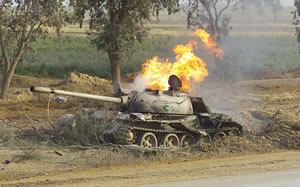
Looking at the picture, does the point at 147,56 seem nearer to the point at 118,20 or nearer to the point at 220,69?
the point at 220,69

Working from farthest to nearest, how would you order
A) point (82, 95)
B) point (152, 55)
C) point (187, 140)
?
1. point (152, 55)
2. point (187, 140)
3. point (82, 95)

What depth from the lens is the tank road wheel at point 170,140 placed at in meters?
13.9

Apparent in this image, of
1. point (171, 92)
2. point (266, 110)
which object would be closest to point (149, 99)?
point (171, 92)

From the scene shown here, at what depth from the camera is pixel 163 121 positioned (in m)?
13.8

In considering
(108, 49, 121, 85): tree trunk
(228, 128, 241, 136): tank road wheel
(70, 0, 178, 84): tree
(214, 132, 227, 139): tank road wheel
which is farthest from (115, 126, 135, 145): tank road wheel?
(108, 49, 121, 85): tree trunk

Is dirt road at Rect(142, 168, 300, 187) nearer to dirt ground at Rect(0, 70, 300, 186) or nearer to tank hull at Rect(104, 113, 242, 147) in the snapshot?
dirt ground at Rect(0, 70, 300, 186)

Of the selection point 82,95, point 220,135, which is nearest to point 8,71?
point 82,95

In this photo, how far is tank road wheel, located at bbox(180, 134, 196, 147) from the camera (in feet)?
47.3

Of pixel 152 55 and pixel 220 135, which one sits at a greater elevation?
pixel 152 55

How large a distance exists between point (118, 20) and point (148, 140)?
1257 cm

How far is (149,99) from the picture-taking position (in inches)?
567

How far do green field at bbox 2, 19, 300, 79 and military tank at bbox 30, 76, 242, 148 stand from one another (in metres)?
11.3

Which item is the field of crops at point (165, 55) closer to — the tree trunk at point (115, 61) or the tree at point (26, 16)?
the tree trunk at point (115, 61)

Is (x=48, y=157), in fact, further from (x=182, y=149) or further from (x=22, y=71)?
(x=22, y=71)
